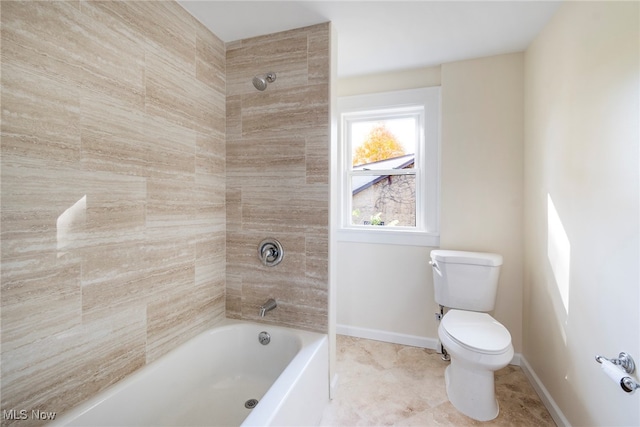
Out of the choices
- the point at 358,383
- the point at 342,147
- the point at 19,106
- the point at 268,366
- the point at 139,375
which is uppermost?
the point at 342,147

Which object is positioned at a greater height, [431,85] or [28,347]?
[431,85]

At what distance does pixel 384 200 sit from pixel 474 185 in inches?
28.5

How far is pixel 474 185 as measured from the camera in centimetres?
219

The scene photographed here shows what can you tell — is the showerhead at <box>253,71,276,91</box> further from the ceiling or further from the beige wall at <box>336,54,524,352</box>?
the beige wall at <box>336,54,524,352</box>

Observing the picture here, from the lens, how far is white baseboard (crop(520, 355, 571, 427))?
155 centimetres

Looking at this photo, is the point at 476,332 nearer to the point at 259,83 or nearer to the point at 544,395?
the point at 544,395

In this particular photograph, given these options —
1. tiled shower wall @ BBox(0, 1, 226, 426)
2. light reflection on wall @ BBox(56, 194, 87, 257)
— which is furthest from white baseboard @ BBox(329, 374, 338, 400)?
light reflection on wall @ BBox(56, 194, 87, 257)

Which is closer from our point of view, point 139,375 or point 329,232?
point 139,375

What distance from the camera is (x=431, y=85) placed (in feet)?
7.63

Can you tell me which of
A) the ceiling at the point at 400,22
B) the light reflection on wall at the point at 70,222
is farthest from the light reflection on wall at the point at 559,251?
the light reflection on wall at the point at 70,222

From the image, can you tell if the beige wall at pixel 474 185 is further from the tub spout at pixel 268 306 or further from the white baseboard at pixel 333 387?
the tub spout at pixel 268 306

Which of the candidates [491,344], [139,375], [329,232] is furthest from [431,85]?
[139,375]

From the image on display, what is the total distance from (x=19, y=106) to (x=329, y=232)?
1.41 meters

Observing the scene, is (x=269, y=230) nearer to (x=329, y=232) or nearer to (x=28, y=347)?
(x=329, y=232)
